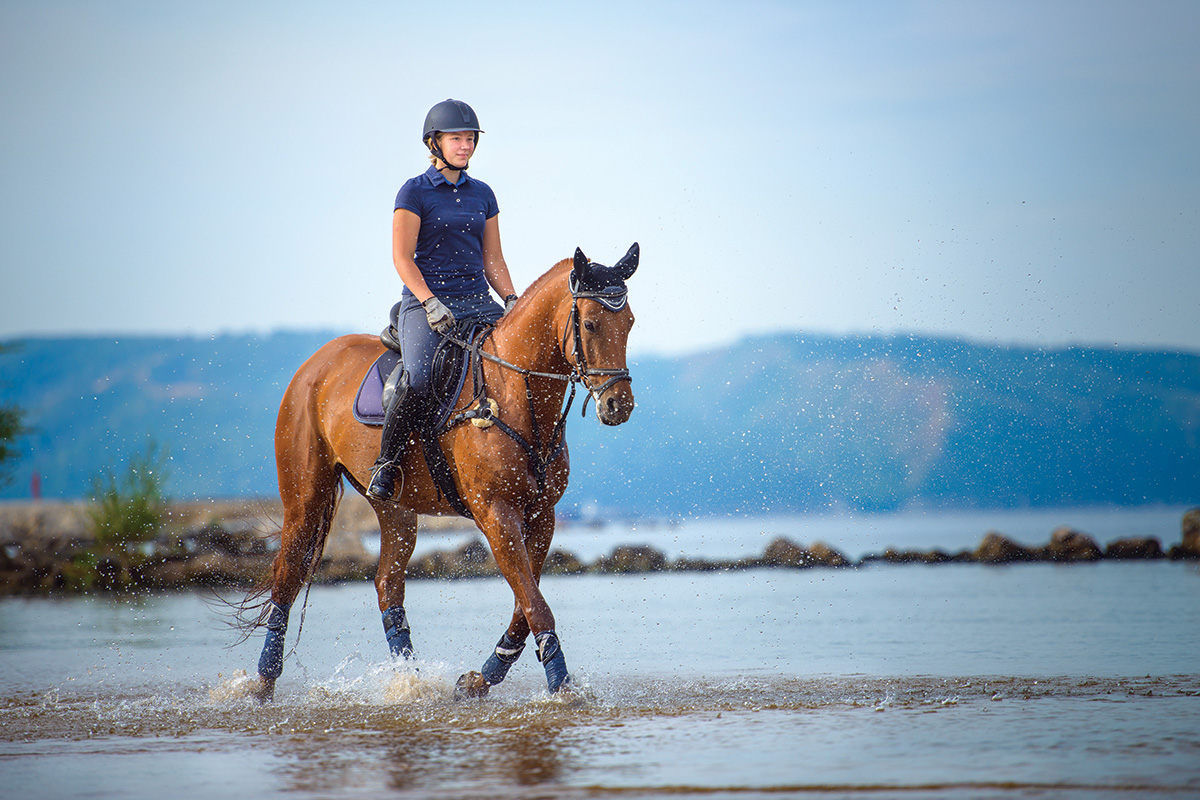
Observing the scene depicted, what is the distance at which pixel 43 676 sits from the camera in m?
9.94

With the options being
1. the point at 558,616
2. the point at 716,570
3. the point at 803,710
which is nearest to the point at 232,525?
the point at 716,570

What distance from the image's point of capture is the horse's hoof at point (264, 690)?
8.23 metres

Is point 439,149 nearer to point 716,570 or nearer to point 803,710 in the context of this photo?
point 803,710

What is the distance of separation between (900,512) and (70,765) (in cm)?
16950

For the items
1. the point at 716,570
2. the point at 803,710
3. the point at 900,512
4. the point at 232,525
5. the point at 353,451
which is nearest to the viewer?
the point at 803,710

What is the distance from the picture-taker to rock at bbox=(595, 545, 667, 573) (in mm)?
26250

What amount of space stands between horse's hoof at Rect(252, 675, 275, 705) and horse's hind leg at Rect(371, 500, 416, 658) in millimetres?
875

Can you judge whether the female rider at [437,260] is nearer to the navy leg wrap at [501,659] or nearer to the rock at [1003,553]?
the navy leg wrap at [501,659]

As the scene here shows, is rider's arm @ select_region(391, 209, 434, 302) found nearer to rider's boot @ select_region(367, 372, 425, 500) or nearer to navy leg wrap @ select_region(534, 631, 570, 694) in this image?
rider's boot @ select_region(367, 372, 425, 500)

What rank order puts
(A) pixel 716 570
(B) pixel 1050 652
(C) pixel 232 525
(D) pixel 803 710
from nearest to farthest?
1. (D) pixel 803 710
2. (B) pixel 1050 652
3. (A) pixel 716 570
4. (C) pixel 232 525

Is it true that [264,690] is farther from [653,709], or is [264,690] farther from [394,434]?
[653,709]

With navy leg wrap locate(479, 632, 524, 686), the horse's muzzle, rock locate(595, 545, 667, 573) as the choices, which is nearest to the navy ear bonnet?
the horse's muzzle

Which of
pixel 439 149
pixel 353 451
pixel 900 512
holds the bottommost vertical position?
pixel 900 512

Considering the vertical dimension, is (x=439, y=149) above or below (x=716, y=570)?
above
